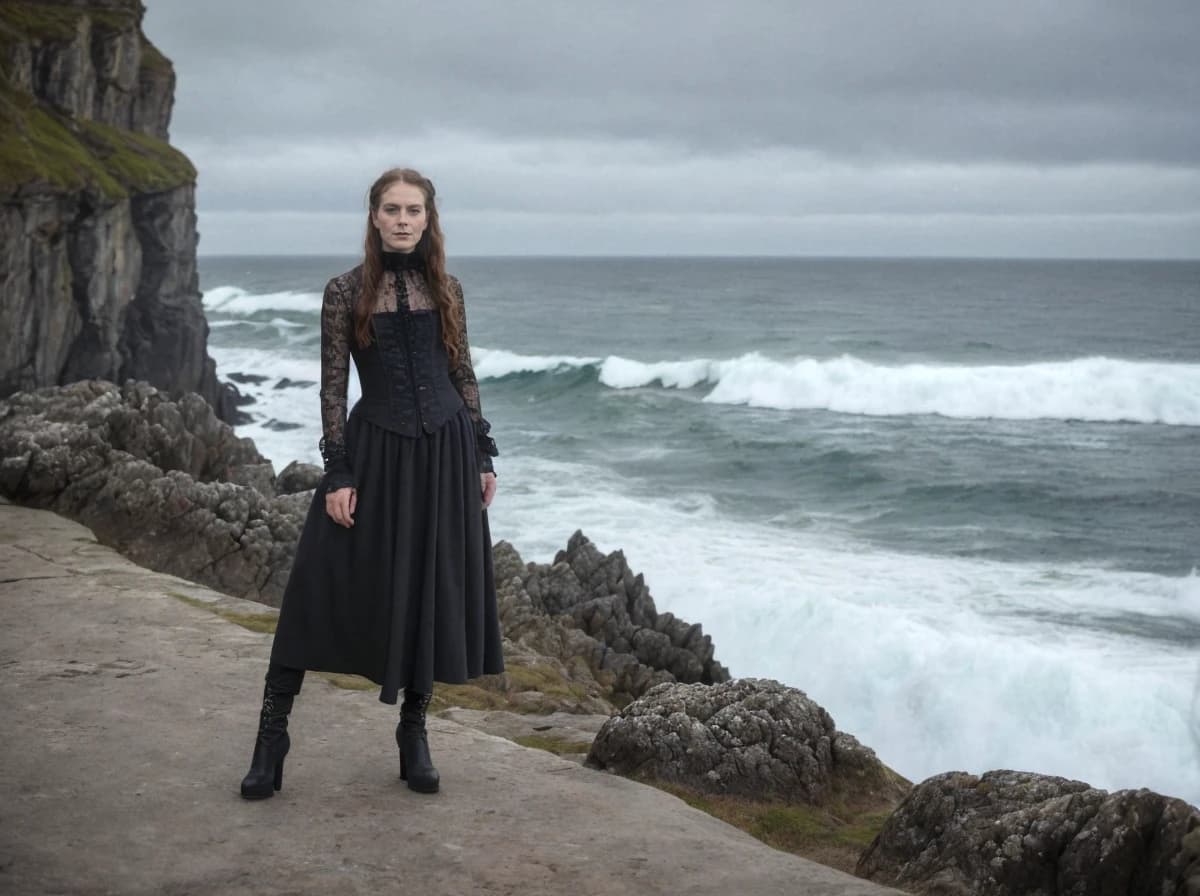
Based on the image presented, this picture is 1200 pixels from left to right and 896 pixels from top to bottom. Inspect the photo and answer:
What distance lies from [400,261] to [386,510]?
45.5 inches

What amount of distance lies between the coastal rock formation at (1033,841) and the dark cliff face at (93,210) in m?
26.7

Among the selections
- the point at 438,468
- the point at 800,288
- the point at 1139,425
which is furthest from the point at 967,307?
the point at 438,468

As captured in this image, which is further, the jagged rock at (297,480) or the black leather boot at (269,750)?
the jagged rock at (297,480)

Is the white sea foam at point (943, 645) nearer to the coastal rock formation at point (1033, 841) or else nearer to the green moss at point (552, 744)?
the green moss at point (552, 744)

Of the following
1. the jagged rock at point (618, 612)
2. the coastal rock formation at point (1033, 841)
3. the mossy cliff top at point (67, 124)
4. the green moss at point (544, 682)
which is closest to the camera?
the coastal rock formation at point (1033, 841)

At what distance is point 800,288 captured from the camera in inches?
5384

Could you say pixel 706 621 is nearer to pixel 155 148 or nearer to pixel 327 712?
pixel 327 712

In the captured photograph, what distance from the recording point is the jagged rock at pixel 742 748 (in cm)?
657

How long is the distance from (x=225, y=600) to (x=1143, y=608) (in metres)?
15.2

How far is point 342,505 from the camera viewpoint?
5.41 metres

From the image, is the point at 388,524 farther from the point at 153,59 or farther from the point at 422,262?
the point at 153,59

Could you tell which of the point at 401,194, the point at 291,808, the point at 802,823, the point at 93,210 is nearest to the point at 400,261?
the point at 401,194

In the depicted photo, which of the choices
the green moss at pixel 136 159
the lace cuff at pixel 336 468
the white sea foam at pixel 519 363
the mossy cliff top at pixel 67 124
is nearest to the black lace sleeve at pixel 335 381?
the lace cuff at pixel 336 468

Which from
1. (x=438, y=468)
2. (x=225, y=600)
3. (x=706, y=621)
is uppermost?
(x=438, y=468)
